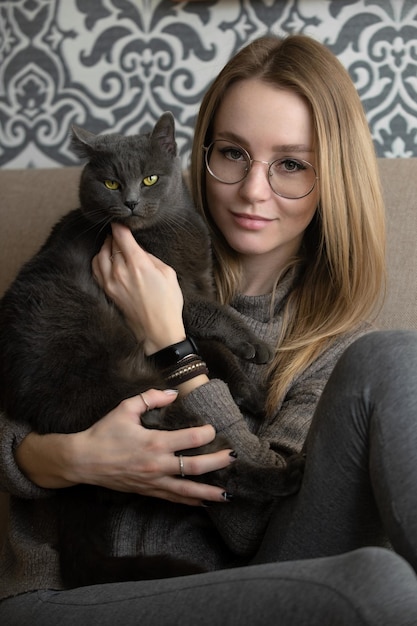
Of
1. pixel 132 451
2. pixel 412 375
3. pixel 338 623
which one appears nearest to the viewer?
pixel 338 623

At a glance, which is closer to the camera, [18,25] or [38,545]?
[38,545]

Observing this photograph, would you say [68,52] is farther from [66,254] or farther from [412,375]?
[412,375]

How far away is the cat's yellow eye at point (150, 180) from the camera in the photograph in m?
1.43

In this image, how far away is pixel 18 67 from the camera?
212 centimetres

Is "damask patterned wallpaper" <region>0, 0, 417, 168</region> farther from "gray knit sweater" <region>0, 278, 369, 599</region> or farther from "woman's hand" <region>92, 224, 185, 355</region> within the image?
"gray knit sweater" <region>0, 278, 369, 599</region>

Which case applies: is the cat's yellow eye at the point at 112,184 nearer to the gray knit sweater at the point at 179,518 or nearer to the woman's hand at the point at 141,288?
the woman's hand at the point at 141,288

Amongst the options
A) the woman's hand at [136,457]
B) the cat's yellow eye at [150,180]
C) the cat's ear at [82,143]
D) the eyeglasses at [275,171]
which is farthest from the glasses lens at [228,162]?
the woman's hand at [136,457]

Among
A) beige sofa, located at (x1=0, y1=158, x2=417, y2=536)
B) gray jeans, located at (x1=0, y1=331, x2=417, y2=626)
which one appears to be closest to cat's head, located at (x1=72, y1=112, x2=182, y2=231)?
beige sofa, located at (x1=0, y1=158, x2=417, y2=536)

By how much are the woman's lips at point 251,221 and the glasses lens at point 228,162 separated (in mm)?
71

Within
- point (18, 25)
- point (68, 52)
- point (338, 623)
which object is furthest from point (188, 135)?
point (338, 623)

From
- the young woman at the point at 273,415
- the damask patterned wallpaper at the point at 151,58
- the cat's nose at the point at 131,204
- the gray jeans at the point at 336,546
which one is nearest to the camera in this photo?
the gray jeans at the point at 336,546

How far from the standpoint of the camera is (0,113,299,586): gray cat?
1.19 metres

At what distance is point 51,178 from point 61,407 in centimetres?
77

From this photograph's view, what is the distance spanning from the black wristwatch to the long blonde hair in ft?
0.62
